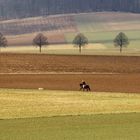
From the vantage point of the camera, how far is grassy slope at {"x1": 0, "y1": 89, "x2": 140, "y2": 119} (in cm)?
2314

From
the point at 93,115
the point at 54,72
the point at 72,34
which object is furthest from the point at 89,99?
the point at 72,34

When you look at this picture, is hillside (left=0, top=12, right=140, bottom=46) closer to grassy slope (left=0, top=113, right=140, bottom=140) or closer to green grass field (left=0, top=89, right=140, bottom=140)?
green grass field (left=0, top=89, right=140, bottom=140)

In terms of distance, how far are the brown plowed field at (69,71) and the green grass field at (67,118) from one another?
12.5 meters

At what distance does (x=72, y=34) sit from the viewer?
527 feet

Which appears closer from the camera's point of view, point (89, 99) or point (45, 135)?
point (45, 135)

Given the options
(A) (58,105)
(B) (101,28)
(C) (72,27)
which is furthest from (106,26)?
(A) (58,105)

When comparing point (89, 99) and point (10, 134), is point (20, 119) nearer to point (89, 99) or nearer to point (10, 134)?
point (10, 134)

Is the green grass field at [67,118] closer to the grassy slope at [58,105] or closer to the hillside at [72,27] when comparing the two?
the grassy slope at [58,105]

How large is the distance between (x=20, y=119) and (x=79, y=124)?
9.51ft

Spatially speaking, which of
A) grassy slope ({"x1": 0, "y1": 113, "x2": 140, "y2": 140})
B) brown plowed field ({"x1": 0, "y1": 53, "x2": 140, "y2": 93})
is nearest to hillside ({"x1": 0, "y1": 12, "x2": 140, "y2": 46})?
brown plowed field ({"x1": 0, "y1": 53, "x2": 140, "y2": 93})

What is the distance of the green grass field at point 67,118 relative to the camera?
637 inches

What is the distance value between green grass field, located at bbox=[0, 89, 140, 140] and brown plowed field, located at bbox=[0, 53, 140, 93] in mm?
12499

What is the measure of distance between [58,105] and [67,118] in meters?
5.49

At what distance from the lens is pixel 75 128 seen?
58.6 ft
